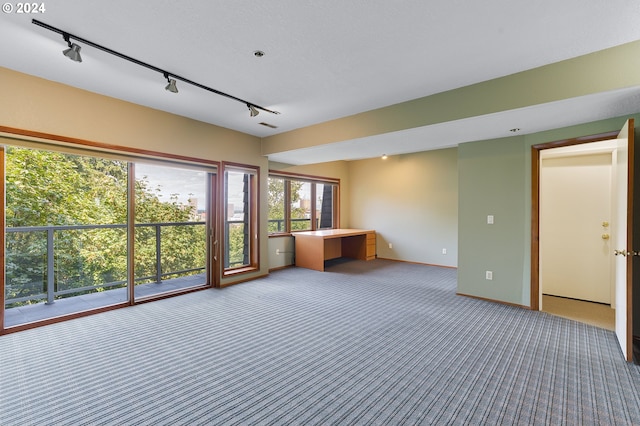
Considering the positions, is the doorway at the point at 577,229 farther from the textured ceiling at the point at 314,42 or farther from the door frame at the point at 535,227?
the textured ceiling at the point at 314,42

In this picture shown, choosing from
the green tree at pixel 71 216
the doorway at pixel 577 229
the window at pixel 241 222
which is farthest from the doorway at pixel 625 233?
the green tree at pixel 71 216

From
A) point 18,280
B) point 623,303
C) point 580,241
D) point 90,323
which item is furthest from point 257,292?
point 580,241

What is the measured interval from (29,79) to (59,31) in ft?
4.06

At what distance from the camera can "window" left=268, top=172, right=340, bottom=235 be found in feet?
20.7

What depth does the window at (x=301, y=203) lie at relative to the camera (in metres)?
6.31

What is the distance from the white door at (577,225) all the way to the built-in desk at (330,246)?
Result: 3.59 metres

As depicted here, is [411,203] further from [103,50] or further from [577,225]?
[103,50]

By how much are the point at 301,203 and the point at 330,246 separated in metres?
1.35

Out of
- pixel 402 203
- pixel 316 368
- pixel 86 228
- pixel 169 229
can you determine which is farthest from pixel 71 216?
pixel 402 203

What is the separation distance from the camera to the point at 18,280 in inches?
135

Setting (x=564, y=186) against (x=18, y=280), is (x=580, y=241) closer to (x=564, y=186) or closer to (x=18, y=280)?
(x=564, y=186)

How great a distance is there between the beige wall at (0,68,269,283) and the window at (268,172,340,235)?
57.6 inches

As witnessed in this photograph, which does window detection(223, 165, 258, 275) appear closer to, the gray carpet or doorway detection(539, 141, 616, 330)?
the gray carpet

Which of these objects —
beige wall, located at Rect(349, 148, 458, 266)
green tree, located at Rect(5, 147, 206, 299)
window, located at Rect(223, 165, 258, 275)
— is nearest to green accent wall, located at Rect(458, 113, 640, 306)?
beige wall, located at Rect(349, 148, 458, 266)
